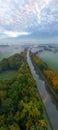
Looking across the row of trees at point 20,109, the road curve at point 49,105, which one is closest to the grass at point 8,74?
the road curve at point 49,105

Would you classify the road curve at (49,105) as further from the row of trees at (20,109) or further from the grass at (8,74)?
the grass at (8,74)

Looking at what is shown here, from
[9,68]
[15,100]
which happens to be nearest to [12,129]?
[15,100]

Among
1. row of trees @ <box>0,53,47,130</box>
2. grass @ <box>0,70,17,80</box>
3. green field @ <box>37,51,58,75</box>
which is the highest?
row of trees @ <box>0,53,47,130</box>

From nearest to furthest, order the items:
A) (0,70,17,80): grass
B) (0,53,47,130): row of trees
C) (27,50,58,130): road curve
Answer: (0,53,47,130): row of trees, (27,50,58,130): road curve, (0,70,17,80): grass

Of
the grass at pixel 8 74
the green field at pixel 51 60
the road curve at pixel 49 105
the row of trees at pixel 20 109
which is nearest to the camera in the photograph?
the row of trees at pixel 20 109

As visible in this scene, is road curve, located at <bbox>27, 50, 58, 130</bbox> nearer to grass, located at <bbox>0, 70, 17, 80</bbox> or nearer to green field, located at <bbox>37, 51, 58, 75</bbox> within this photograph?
grass, located at <bbox>0, 70, 17, 80</bbox>

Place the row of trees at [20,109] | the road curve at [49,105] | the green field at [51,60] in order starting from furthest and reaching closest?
the green field at [51,60], the road curve at [49,105], the row of trees at [20,109]

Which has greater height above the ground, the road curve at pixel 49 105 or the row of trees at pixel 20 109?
the row of trees at pixel 20 109

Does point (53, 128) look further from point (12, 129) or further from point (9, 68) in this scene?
point (9, 68)

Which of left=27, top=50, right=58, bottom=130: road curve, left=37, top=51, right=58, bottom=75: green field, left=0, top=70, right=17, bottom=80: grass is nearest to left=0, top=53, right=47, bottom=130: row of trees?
left=27, top=50, right=58, bottom=130: road curve
